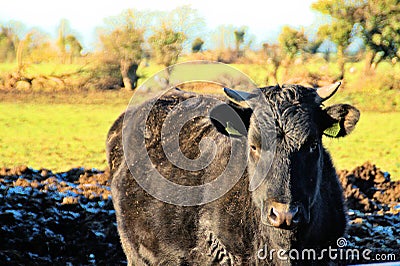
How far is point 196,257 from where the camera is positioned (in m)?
5.34

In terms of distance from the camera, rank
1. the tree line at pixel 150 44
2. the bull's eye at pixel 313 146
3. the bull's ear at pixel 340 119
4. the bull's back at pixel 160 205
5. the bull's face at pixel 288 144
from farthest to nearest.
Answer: the tree line at pixel 150 44 < the bull's back at pixel 160 205 < the bull's ear at pixel 340 119 < the bull's eye at pixel 313 146 < the bull's face at pixel 288 144

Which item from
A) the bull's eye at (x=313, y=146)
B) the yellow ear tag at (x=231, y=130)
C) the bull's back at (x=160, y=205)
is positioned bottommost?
the bull's back at (x=160, y=205)

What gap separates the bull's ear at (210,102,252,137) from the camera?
195 inches

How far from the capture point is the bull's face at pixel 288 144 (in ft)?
14.2

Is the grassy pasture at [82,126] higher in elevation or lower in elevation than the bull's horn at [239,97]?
lower

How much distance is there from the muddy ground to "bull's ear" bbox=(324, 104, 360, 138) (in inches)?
165

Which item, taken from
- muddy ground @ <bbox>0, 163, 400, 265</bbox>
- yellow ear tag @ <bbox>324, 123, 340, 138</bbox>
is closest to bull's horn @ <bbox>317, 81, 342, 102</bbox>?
yellow ear tag @ <bbox>324, 123, 340, 138</bbox>

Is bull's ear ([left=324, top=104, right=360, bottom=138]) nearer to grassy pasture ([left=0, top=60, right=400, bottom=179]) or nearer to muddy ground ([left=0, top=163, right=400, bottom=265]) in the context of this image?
muddy ground ([left=0, top=163, right=400, bottom=265])

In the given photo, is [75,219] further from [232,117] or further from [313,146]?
[313,146]

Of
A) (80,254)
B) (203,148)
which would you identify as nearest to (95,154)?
(80,254)

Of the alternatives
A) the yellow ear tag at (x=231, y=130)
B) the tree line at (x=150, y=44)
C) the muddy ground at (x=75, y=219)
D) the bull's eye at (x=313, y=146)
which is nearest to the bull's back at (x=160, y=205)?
the yellow ear tag at (x=231, y=130)

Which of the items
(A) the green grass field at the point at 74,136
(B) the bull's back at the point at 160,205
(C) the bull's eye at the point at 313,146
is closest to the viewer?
(C) the bull's eye at the point at 313,146

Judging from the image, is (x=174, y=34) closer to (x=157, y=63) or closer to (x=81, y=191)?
(x=157, y=63)

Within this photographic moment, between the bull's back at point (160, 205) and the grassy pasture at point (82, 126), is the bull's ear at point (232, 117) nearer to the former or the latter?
the bull's back at point (160, 205)
